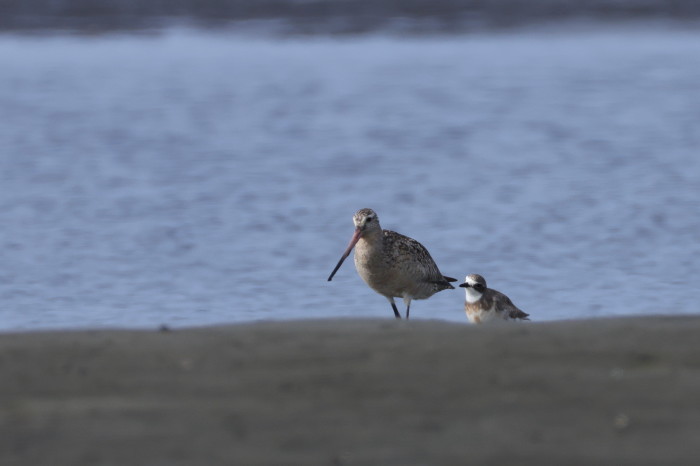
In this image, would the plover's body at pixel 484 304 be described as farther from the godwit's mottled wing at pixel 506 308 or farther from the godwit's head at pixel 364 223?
the godwit's head at pixel 364 223

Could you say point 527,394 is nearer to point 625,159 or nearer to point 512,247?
point 512,247

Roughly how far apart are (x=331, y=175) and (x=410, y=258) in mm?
6931

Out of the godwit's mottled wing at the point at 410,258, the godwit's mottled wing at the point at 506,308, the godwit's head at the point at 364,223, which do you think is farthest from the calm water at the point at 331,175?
the godwit's head at the point at 364,223

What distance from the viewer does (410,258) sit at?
32.0 ft

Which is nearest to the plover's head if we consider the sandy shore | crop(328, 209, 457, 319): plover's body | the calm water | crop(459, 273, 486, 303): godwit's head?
crop(328, 209, 457, 319): plover's body

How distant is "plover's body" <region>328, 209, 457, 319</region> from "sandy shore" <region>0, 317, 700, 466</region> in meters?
3.21

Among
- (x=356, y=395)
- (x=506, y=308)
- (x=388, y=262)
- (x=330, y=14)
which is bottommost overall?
(x=330, y=14)

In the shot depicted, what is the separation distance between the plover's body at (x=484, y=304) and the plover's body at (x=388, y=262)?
21.2 inches

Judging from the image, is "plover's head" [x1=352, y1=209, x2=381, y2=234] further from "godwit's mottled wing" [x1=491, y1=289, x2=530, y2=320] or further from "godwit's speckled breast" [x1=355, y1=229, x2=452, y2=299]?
"godwit's mottled wing" [x1=491, y1=289, x2=530, y2=320]

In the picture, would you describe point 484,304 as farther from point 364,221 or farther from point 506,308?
point 364,221

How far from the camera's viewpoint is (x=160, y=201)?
15.0 m

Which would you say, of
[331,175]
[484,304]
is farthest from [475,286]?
[331,175]

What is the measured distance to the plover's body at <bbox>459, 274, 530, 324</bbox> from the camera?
356 inches

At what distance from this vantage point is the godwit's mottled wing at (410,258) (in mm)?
9688
